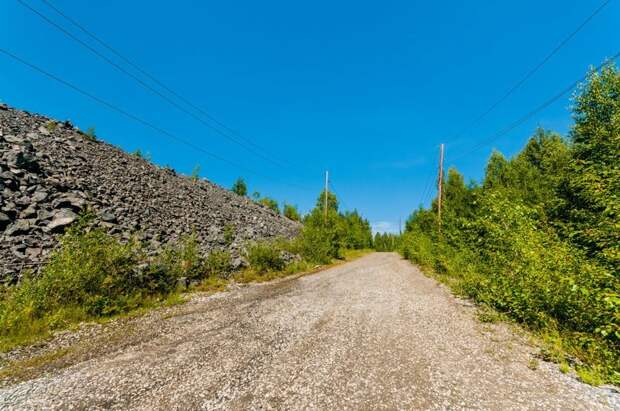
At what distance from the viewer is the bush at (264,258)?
51.8 feet

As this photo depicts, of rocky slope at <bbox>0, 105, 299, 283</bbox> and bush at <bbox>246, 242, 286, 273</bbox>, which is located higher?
rocky slope at <bbox>0, 105, 299, 283</bbox>

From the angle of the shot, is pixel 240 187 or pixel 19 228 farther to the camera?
pixel 240 187

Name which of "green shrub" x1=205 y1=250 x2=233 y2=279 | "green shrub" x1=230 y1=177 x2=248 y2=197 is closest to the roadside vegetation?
"green shrub" x1=205 y1=250 x2=233 y2=279

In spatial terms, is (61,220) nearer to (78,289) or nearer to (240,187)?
(78,289)

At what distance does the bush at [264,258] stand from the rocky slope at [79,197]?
226cm

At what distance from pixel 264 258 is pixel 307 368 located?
1180 centimetres

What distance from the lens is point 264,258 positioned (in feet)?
52.8

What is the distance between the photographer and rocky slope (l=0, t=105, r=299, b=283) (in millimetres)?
10328

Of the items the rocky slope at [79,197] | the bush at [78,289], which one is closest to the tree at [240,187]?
the rocky slope at [79,197]

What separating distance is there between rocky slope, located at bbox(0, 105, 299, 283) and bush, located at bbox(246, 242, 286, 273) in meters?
2.26

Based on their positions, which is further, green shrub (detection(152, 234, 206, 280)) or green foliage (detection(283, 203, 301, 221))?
green foliage (detection(283, 203, 301, 221))

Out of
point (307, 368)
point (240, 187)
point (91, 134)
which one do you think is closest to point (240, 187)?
point (240, 187)

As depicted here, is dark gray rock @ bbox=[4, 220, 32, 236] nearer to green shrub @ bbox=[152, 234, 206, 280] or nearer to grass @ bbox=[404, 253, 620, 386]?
green shrub @ bbox=[152, 234, 206, 280]

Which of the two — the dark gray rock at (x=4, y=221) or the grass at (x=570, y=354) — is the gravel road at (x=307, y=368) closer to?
the grass at (x=570, y=354)
